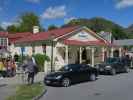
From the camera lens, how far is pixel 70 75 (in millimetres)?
20078

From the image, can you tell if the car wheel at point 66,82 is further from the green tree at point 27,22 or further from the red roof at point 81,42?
the green tree at point 27,22

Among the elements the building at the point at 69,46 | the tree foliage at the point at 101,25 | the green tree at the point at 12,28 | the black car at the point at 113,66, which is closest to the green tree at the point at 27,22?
the green tree at the point at 12,28

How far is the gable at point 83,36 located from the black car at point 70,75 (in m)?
11.3

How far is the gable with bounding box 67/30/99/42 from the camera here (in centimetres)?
3362

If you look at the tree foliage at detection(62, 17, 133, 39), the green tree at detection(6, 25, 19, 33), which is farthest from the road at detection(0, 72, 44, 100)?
the tree foliage at detection(62, 17, 133, 39)

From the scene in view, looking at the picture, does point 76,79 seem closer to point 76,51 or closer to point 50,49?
point 50,49

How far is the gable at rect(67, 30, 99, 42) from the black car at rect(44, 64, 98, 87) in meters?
11.3

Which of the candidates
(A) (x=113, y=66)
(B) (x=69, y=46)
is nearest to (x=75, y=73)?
(A) (x=113, y=66)

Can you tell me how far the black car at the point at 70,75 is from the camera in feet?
63.5

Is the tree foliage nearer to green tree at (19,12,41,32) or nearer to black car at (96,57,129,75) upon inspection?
green tree at (19,12,41,32)

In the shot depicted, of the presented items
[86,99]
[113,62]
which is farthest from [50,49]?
[86,99]

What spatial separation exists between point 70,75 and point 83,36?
14.9 meters

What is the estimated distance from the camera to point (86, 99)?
14102mm

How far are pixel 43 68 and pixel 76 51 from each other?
262 inches
